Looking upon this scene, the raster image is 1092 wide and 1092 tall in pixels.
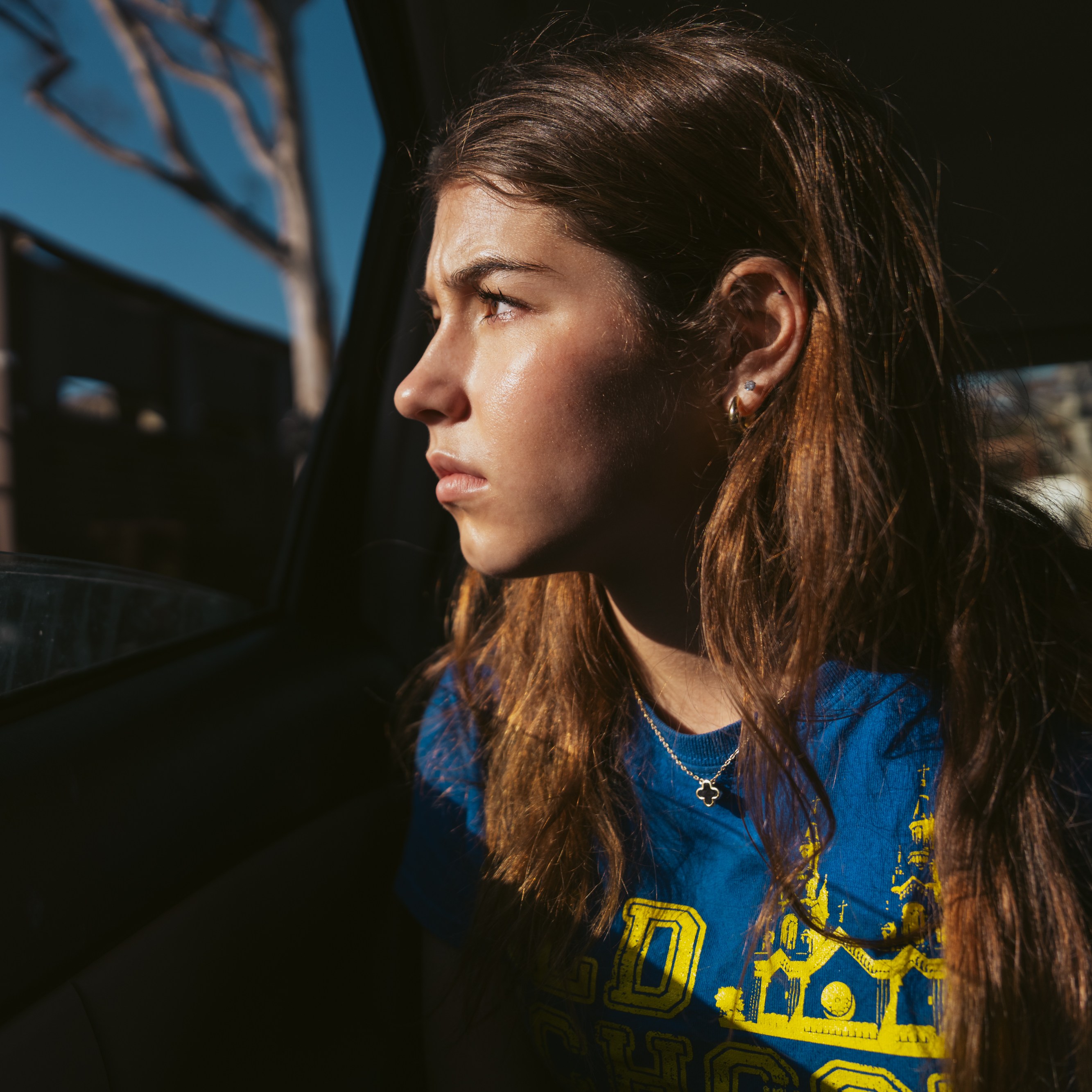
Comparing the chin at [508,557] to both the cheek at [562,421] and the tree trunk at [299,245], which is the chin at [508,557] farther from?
the tree trunk at [299,245]

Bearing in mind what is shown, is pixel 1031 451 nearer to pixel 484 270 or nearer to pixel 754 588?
pixel 754 588

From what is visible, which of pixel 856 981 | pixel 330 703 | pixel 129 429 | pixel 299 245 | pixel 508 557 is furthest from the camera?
pixel 299 245

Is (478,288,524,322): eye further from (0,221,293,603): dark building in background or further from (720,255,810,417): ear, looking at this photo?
(0,221,293,603): dark building in background

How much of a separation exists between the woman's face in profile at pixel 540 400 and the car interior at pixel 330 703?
60 centimetres

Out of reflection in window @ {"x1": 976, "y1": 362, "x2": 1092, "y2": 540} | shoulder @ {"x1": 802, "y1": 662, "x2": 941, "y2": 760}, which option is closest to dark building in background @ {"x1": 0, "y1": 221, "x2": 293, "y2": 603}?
shoulder @ {"x1": 802, "y1": 662, "x2": 941, "y2": 760}

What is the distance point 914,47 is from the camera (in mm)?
1712

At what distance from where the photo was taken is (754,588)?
50.6 inches

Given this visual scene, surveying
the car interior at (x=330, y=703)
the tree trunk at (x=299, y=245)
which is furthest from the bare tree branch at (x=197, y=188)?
the car interior at (x=330, y=703)

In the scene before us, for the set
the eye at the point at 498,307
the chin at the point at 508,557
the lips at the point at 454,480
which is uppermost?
the eye at the point at 498,307

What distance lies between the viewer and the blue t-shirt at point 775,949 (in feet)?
3.67

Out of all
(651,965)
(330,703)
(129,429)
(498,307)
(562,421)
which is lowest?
(651,965)

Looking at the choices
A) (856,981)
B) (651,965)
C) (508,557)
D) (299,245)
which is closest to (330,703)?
(508,557)

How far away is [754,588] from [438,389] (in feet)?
1.79

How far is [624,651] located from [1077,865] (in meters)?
0.71
